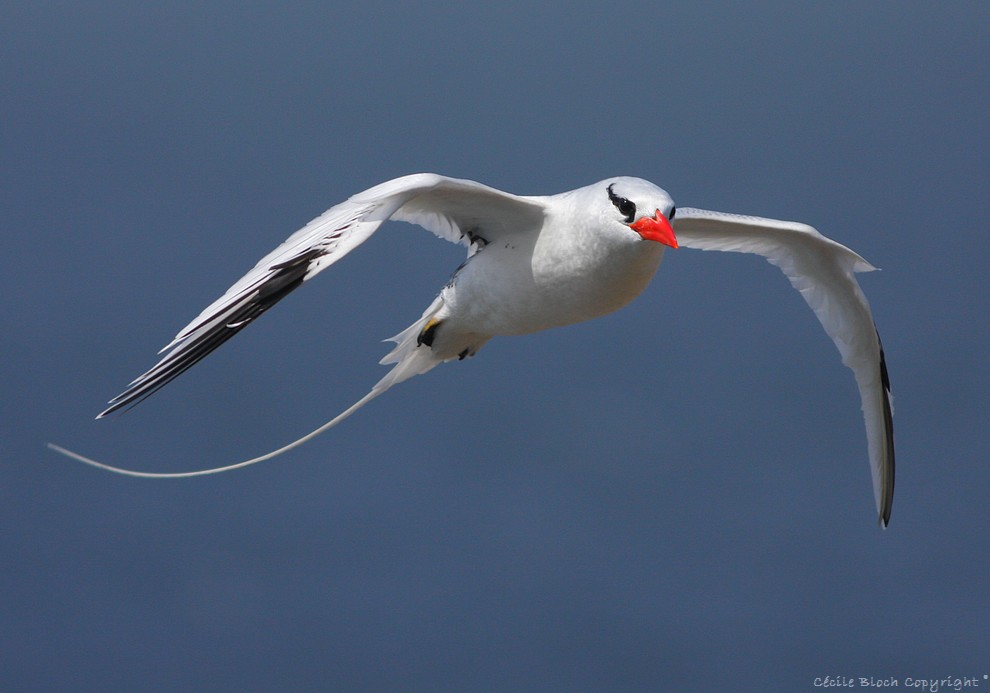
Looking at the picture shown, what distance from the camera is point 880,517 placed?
7992mm

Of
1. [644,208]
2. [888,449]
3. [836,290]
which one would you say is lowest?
[888,449]

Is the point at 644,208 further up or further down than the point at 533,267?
further up

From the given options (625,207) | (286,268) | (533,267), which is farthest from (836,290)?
(286,268)

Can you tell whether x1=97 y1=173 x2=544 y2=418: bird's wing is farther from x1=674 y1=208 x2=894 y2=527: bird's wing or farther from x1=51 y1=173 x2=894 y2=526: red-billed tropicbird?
x1=674 y1=208 x2=894 y2=527: bird's wing

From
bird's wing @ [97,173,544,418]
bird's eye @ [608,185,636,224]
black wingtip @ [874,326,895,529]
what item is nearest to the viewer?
bird's wing @ [97,173,544,418]

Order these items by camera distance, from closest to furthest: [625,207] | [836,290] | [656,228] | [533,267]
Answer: [656,228], [625,207], [533,267], [836,290]

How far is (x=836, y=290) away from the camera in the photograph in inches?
301

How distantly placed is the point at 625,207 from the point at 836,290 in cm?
246

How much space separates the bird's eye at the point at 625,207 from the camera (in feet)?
18.4

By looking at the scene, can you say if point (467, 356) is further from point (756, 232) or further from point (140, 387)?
point (140, 387)

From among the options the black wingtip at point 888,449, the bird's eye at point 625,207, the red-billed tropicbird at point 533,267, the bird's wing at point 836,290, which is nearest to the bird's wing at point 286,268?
the red-billed tropicbird at point 533,267

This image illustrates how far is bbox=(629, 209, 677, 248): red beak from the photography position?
17.9ft

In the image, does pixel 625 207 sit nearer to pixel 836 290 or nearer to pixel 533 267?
pixel 533 267

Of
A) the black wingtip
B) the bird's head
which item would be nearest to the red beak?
the bird's head
